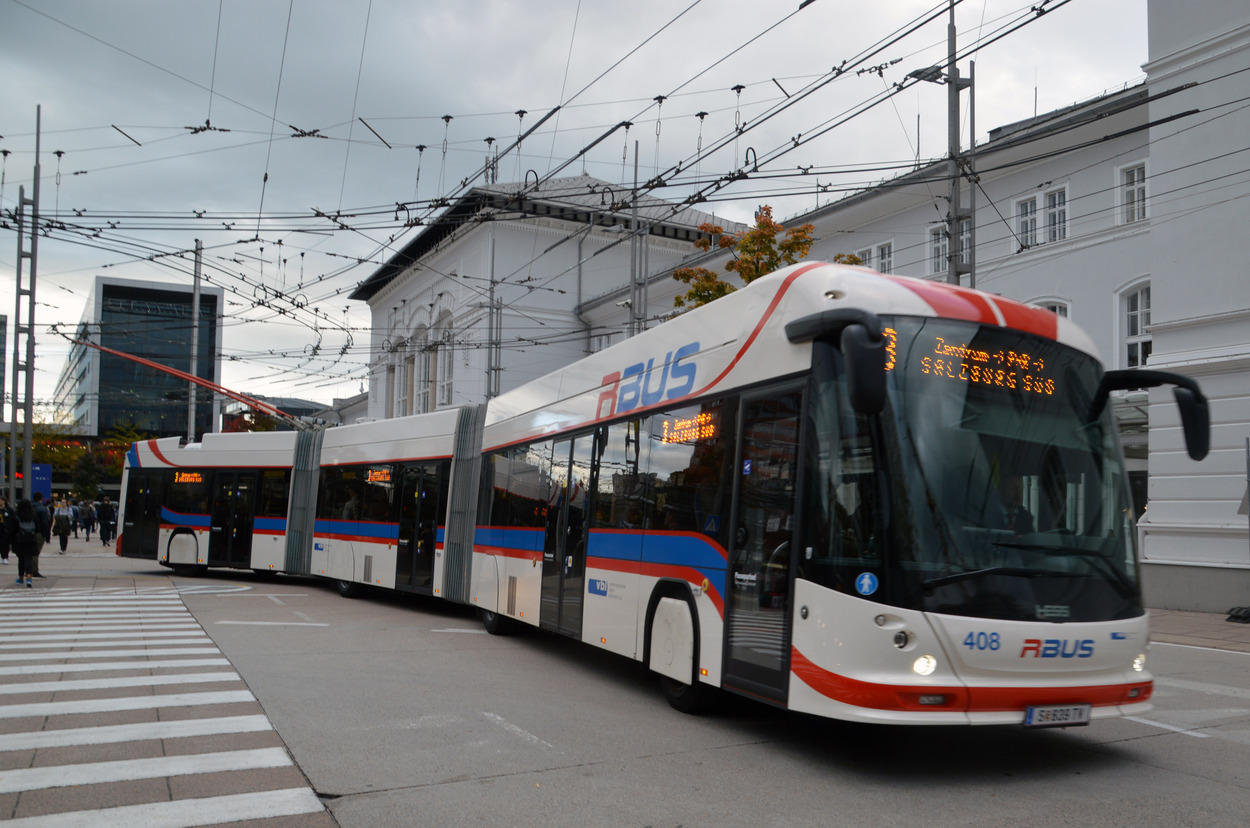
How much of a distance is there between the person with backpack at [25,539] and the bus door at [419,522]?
23.6 feet

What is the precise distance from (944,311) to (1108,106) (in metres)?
20.2

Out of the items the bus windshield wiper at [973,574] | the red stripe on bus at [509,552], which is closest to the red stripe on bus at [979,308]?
the bus windshield wiper at [973,574]

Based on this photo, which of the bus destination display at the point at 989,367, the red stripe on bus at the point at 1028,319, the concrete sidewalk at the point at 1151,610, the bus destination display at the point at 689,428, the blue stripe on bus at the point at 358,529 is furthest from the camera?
the blue stripe on bus at the point at 358,529

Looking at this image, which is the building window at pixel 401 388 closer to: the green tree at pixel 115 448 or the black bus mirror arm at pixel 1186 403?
the green tree at pixel 115 448

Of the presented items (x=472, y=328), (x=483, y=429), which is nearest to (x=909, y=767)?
(x=483, y=429)

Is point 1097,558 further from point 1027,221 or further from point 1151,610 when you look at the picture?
point 1027,221

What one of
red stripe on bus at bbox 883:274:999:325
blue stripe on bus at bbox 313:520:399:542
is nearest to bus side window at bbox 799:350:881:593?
red stripe on bus at bbox 883:274:999:325

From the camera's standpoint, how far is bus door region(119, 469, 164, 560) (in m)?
25.1

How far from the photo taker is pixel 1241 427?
728 inches

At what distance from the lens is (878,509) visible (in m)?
6.48

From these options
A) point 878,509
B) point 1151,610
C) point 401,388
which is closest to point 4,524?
point 1151,610

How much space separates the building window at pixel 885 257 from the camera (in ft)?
102

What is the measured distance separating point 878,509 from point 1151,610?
15.1m

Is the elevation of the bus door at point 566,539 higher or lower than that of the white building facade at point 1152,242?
lower
